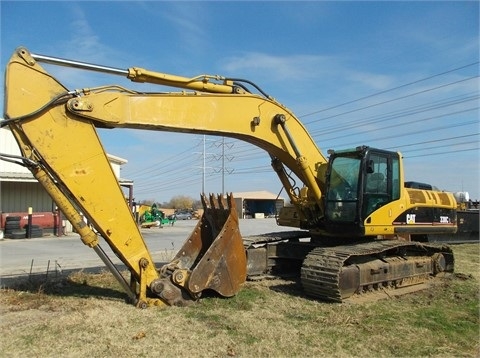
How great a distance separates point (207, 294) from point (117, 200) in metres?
2.10

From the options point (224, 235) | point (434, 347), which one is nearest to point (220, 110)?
point (224, 235)

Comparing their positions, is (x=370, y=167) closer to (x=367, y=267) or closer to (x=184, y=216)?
(x=367, y=267)

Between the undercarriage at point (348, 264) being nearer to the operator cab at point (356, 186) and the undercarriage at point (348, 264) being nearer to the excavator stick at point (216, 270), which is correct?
the operator cab at point (356, 186)

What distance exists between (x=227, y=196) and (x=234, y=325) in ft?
7.40

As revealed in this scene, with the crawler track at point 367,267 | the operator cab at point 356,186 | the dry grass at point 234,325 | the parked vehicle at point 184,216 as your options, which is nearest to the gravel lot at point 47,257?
the dry grass at point 234,325

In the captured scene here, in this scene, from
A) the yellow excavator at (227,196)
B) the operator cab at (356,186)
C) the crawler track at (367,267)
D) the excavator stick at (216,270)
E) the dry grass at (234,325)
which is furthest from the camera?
the operator cab at (356,186)

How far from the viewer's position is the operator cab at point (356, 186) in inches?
327

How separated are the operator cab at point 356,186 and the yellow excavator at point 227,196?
2cm

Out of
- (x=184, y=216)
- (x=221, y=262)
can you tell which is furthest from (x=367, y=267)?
(x=184, y=216)

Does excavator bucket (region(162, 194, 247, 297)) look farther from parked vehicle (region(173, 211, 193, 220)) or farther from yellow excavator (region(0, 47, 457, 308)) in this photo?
parked vehicle (region(173, 211, 193, 220))

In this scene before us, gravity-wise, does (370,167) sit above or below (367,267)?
above

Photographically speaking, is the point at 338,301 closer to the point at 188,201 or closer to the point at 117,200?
the point at 117,200

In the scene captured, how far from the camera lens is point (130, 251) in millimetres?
6625

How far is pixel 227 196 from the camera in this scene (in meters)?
7.67
